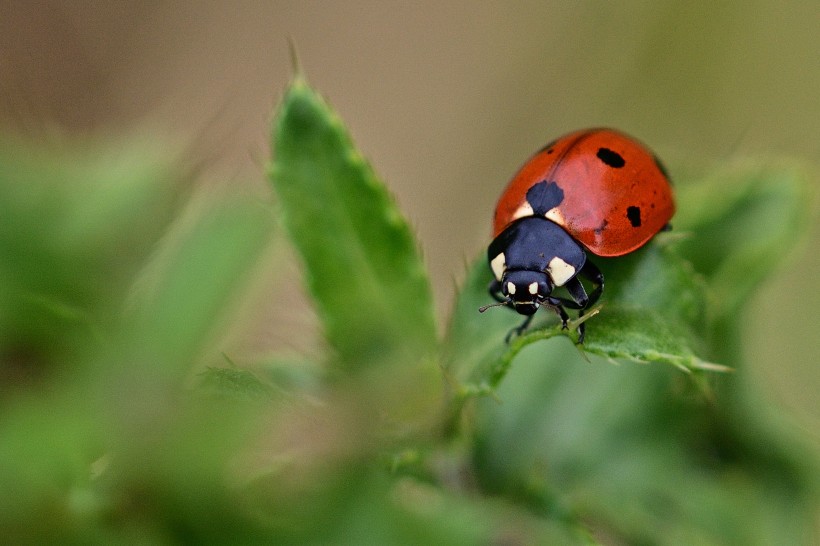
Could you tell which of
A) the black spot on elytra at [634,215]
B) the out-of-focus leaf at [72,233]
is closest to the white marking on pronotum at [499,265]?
the black spot on elytra at [634,215]

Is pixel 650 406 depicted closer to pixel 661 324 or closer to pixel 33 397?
pixel 661 324

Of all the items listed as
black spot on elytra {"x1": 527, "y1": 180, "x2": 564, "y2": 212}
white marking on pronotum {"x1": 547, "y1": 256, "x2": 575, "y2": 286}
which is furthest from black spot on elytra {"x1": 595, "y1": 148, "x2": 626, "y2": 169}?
white marking on pronotum {"x1": 547, "y1": 256, "x2": 575, "y2": 286}

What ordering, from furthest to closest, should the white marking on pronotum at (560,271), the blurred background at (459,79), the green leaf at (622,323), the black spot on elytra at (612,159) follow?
1. the blurred background at (459,79)
2. the black spot on elytra at (612,159)
3. the white marking on pronotum at (560,271)
4. the green leaf at (622,323)

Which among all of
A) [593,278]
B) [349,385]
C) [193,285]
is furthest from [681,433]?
[193,285]

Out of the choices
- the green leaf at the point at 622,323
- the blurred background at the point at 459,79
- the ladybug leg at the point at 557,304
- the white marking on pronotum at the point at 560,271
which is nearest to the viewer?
the green leaf at the point at 622,323

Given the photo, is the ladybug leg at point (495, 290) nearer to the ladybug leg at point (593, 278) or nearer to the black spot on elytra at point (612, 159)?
the ladybug leg at point (593, 278)

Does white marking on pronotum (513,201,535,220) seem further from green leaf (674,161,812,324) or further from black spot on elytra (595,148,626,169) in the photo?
green leaf (674,161,812,324)
